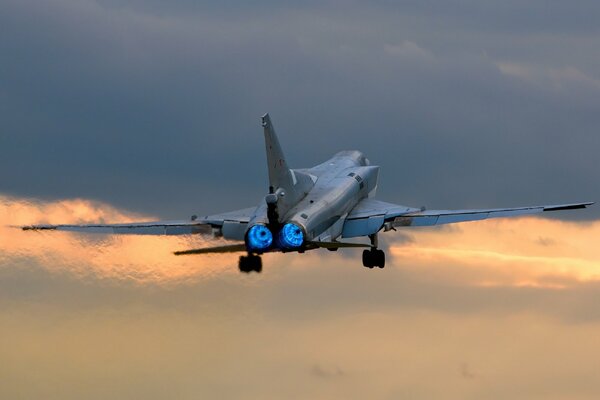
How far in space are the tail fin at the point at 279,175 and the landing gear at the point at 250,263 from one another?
266 cm

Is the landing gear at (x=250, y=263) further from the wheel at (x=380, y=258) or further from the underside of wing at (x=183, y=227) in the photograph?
the wheel at (x=380, y=258)

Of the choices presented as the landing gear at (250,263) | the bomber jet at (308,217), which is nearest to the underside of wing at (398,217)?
the bomber jet at (308,217)

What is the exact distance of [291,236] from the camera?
11506 cm

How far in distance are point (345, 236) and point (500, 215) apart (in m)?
9.91

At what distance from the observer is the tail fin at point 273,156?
379ft

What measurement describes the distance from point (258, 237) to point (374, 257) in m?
19.1

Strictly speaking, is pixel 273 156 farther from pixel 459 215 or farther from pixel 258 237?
pixel 459 215

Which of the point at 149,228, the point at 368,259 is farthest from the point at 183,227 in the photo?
the point at 368,259

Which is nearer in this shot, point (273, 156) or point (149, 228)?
point (273, 156)

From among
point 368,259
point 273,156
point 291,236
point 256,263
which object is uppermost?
point 368,259

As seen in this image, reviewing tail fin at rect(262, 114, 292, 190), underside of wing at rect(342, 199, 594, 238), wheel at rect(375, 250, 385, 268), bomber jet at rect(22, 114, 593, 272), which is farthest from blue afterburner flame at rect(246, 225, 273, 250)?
wheel at rect(375, 250, 385, 268)

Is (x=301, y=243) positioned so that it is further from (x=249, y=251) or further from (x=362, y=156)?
(x=362, y=156)

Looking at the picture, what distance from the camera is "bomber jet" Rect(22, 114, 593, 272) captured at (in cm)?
11438

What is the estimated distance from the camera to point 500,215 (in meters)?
125
